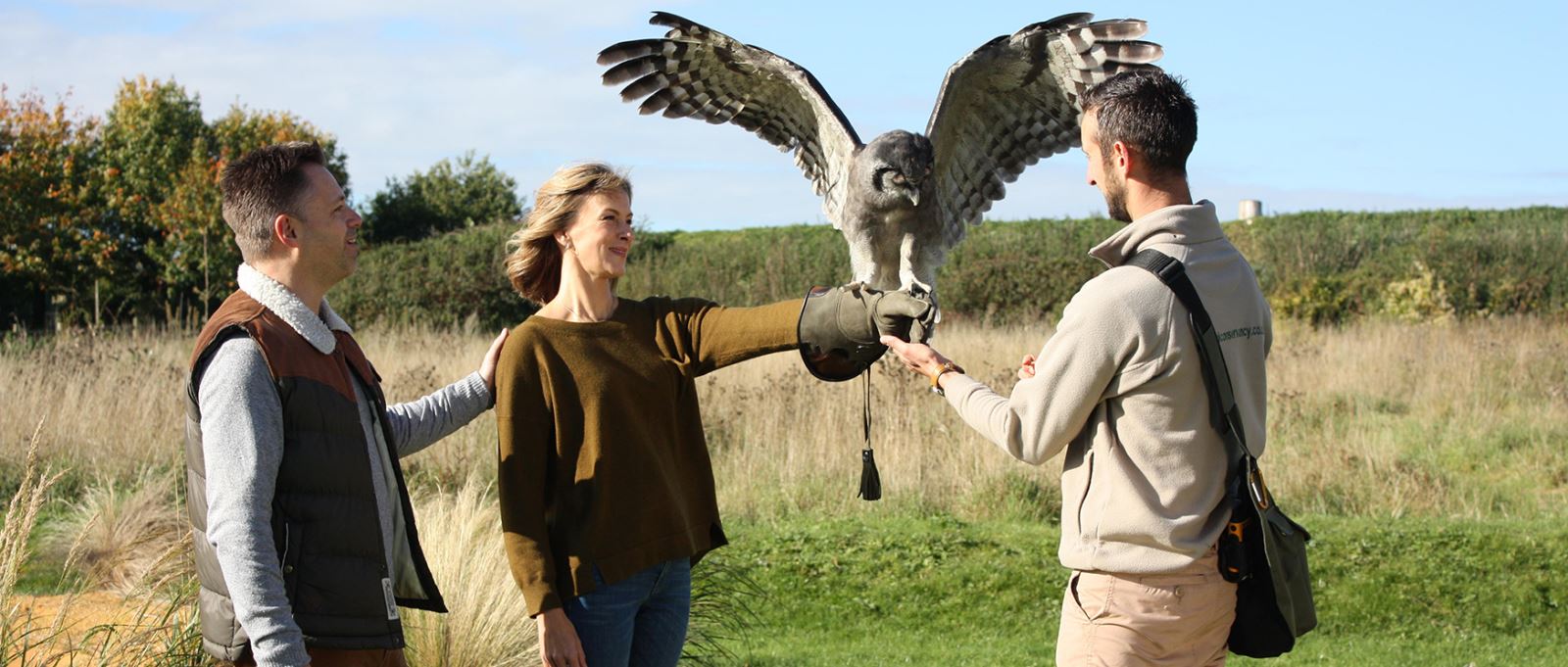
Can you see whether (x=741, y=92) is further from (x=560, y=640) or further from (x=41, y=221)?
(x=41, y=221)

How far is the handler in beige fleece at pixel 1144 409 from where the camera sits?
2.22 metres

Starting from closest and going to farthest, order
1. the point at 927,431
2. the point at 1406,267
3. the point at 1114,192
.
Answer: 1. the point at 1114,192
2. the point at 927,431
3. the point at 1406,267

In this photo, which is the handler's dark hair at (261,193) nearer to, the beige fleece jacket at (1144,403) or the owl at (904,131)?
the beige fleece jacket at (1144,403)

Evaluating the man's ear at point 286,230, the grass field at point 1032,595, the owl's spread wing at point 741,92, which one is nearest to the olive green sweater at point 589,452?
the man's ear at point 286,230

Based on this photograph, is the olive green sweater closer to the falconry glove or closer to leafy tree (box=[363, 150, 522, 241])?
the falconry glove

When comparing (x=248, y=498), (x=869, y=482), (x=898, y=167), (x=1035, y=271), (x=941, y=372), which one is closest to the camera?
(x=248, y=498)

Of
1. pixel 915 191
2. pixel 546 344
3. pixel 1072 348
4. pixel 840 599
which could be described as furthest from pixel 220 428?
pixel 840 599

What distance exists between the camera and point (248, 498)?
202 centimetres

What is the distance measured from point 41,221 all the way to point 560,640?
67.7ft

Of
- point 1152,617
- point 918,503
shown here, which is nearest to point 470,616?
point 1152,617

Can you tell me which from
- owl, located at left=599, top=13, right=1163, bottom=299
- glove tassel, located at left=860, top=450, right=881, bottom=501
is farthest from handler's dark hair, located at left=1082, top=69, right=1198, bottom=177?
owl, located at left=599, top=13, right=1163, bottom=299

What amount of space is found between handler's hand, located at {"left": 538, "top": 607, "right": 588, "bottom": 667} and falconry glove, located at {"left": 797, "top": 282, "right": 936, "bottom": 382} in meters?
0.69

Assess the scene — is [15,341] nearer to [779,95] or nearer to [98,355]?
[98,355]

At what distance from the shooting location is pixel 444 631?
4.42 meters
